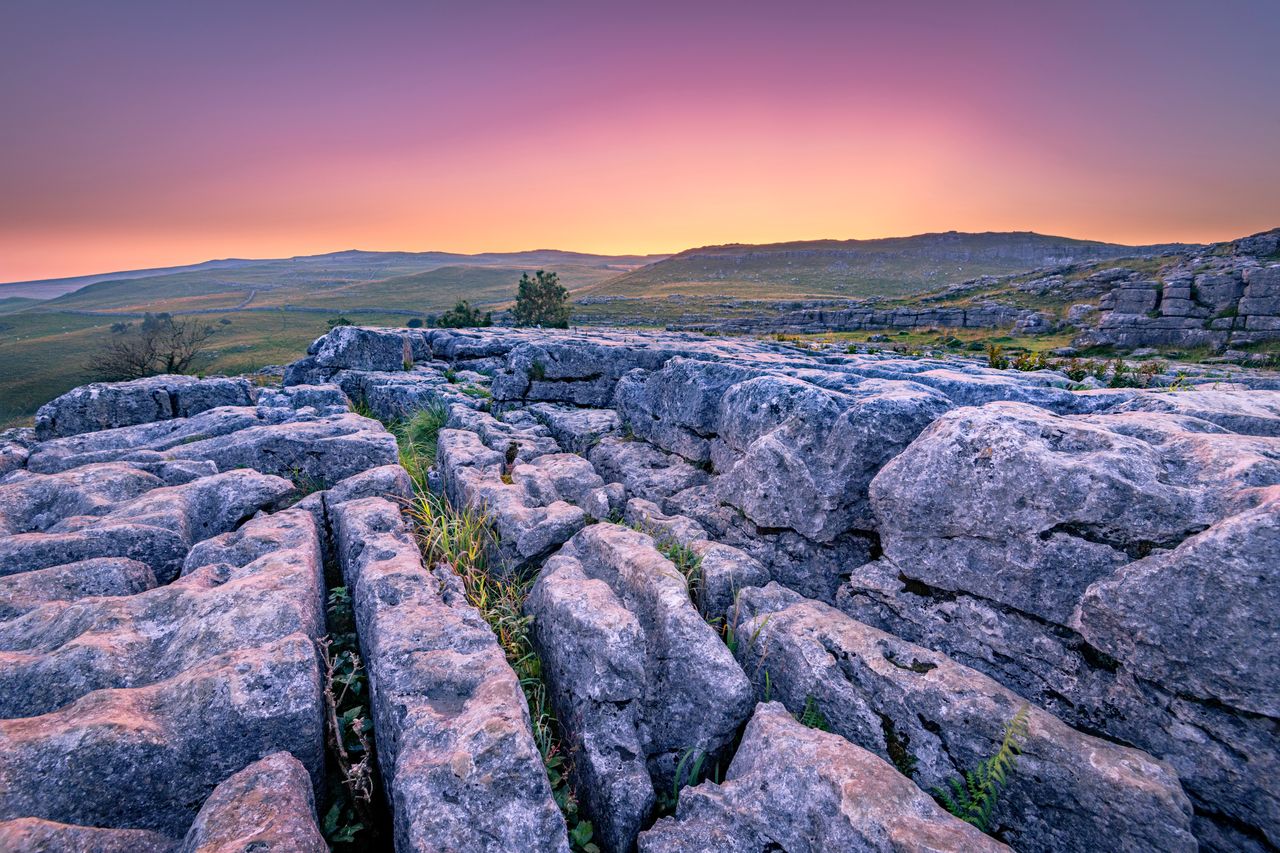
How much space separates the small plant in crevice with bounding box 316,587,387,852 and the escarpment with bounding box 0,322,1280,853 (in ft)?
0.13

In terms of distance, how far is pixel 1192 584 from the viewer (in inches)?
159

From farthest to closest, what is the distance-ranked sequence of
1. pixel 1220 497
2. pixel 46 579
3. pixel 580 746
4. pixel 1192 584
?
pixel 46 579 → pixel 580 746 → pixel 1220 497 → pixel 1192 584

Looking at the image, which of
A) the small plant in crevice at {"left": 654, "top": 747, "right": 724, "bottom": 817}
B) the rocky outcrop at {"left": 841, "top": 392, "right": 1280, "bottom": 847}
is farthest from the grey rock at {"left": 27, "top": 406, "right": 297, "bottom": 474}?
the rocky outcrop at {"left": 841, "top": 392, "right": 1280, "bottom": 847}

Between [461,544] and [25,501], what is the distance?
6.37 m

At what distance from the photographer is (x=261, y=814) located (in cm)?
343

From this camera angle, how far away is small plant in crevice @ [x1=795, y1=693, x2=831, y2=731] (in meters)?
5.05

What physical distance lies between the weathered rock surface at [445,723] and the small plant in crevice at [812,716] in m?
2.57

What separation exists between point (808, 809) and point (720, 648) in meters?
1.59

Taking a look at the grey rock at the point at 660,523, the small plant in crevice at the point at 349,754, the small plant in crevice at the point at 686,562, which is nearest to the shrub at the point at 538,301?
the grey rock at the point at 660,523

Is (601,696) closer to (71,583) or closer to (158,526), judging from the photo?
(71,583)

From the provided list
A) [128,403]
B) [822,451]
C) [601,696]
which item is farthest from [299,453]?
[822,451]

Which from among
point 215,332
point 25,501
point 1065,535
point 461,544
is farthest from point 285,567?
point 215,332

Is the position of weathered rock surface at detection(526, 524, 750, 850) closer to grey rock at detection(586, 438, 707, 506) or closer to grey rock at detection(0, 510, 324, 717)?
grey rock at detection(0, 510, 324, 717)

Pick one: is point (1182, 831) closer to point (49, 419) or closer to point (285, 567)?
point (285, 567)
